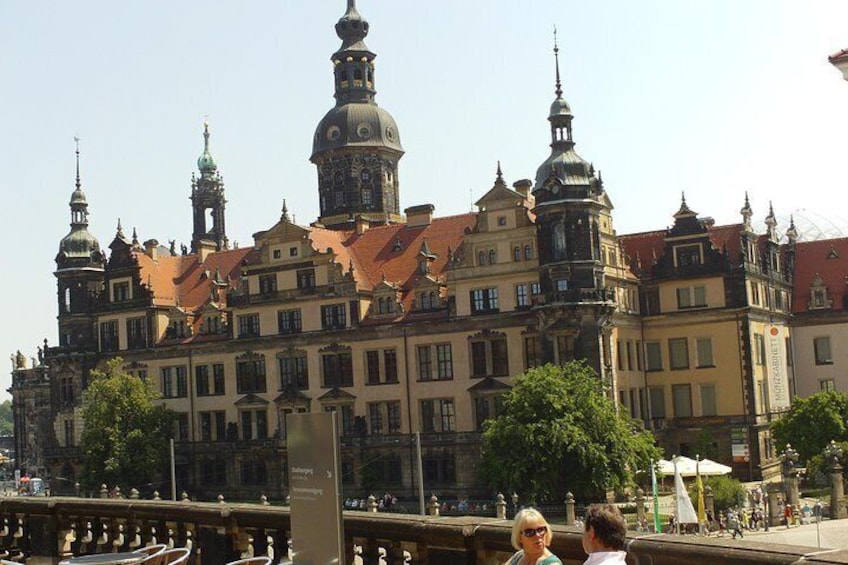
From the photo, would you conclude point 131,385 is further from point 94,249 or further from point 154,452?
point 94,249

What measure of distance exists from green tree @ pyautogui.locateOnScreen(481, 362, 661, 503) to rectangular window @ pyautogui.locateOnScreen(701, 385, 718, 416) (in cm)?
1309

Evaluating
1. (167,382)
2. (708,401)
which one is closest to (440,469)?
(708,401)

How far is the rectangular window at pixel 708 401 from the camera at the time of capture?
70188mm

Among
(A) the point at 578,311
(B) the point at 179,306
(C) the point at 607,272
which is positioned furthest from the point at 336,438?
(B) the point at 179,306

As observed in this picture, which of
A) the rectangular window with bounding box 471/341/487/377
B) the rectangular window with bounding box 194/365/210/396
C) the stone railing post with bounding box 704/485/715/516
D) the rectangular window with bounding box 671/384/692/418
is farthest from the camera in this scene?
the rectangular window with bounding box 194/365/210/396

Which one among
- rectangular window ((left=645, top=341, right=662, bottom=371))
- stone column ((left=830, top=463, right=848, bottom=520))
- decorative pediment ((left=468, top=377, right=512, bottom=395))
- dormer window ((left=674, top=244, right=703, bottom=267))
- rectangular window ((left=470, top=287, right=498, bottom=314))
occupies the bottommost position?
stone column ((left=830, top=463, right=848, bottom=520))

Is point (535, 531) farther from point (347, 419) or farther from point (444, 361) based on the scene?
point (347, 419)

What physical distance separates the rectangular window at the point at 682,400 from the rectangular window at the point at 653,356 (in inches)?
58.5

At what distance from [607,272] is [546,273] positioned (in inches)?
180

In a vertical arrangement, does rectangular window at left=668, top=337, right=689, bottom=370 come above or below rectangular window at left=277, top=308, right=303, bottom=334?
below

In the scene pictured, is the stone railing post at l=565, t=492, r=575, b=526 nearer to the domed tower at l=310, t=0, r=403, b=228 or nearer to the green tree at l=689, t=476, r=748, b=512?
the green tree at l=689, t=476, r=748, b=512

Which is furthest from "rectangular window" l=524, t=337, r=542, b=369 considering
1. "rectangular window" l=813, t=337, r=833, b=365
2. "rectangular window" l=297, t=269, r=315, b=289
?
"rectangular window" l=813, t=337, r=833, b=365

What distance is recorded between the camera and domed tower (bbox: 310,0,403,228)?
8806 centimetres

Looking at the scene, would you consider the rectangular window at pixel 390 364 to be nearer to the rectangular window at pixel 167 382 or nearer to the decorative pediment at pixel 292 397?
the decorative pediment at pixel 292 397
